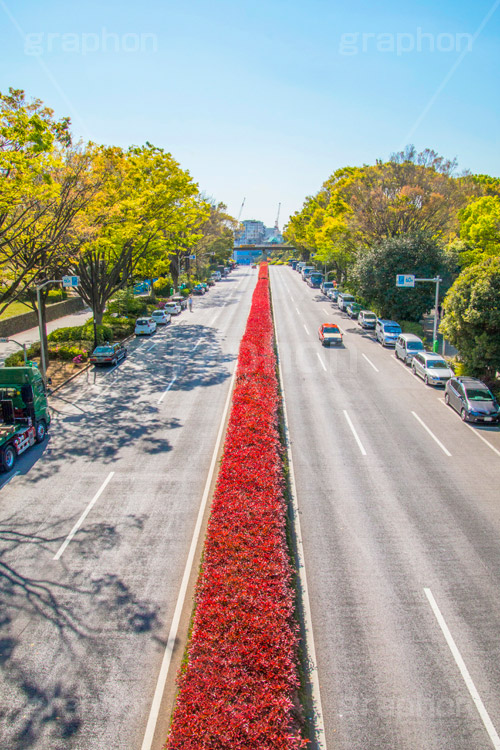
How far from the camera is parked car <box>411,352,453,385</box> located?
29.6 meters

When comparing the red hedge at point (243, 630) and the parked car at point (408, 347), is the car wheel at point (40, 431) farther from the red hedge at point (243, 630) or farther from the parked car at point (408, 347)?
the parked car at point (408, 347)

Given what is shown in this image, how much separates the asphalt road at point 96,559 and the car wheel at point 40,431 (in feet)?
1.48

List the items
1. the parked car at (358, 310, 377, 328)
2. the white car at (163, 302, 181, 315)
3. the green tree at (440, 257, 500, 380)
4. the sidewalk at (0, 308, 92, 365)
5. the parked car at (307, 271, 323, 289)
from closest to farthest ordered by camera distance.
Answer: the green tree at (440, 257, 500, 380) → the sidewalk at (0, 308, 92, 365) → the parked car at (358, 310, 377, 328) → the white car at (163, 302, 181, 315) → the parked car at (307, 271, 323, 289)

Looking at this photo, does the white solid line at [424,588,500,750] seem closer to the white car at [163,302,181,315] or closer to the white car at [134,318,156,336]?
the white car at [134,318,156,336]

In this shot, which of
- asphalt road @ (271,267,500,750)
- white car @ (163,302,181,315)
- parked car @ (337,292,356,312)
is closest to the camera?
Result: asphalt road @ (271,267,500,750)

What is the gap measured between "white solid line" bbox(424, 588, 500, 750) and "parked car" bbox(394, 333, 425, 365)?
2372 centimetres

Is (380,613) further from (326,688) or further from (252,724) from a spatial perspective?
(252,724)

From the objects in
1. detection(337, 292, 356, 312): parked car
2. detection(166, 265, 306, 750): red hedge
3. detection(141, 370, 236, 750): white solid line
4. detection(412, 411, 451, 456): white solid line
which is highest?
detection(337, 292, 356, 312): parked car

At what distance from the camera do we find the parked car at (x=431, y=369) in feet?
97.0

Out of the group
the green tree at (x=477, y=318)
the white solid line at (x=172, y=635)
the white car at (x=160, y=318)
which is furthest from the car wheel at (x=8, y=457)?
the white car at (x=160, y=318)

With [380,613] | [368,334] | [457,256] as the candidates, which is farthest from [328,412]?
[457,256]

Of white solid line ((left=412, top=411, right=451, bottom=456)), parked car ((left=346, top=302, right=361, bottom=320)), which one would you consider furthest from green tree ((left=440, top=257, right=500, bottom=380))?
parked car ((left=346, top=302, right=361, bottom=320))

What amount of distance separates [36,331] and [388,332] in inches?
1242

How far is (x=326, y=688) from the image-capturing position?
31.1 ft
